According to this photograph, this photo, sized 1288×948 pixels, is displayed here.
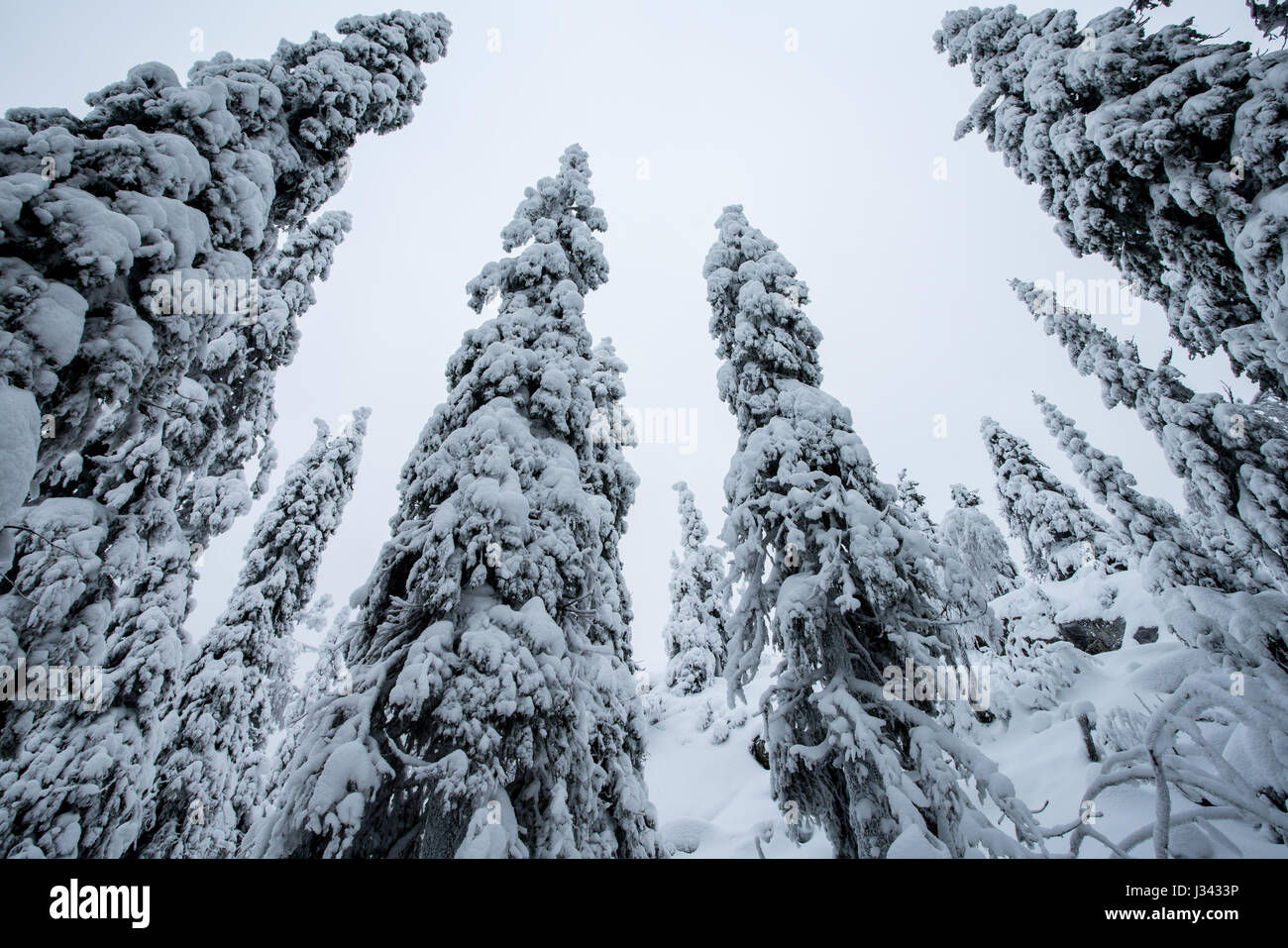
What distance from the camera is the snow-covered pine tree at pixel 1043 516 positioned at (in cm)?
2453

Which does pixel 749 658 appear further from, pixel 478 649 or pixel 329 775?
pixel 329 775

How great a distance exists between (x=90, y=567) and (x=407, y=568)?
609cm

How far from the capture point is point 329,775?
472cm

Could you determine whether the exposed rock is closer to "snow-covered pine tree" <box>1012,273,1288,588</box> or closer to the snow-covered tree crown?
"snow-covered pine tree" <box>1012,273,1288,588</box>

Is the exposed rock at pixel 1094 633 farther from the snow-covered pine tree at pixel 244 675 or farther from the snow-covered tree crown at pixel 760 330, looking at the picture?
the snow-covered pine tree at pixel 244 675

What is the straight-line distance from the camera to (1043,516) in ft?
84.2

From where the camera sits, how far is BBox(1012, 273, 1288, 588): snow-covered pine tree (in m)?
11.5

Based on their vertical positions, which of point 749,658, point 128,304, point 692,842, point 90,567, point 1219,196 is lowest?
point 692,842

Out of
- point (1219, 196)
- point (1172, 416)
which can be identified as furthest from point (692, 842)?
point (1172, 416)

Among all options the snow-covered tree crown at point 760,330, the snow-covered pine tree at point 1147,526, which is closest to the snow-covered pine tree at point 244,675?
the snow-covered tree crown at point 760,330

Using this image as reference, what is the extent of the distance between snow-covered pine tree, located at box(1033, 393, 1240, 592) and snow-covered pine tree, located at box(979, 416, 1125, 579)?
165cm

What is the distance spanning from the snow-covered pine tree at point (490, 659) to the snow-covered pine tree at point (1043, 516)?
2671 cm

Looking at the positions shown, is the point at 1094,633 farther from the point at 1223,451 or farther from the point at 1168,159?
the point at 1168,159

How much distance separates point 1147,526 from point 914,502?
36.8 feet
